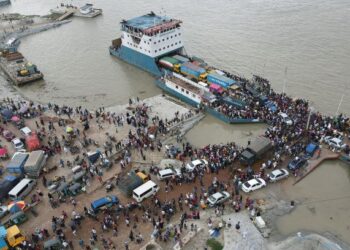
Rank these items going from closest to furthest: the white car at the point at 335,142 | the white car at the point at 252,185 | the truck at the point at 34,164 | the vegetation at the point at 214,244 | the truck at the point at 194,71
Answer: the vegetation at the point at 214,244
the white car at the point at 252,185
the truck at the point at 34,164
the white car at the point at 335,142
the truck at the point at 194,71

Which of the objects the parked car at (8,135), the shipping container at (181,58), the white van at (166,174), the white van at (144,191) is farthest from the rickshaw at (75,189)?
the shipping container at (181,58)

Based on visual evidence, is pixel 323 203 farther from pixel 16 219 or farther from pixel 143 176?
pixel 16 219

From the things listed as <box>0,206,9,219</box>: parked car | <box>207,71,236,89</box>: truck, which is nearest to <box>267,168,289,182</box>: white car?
<box>207,71,236,89</box>: truck

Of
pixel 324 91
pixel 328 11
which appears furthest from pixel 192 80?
pixel 328 11

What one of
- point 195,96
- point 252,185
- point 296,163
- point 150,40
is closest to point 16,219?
point 252,185

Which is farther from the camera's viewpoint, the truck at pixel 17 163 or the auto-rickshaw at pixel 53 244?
the truck at pixel 17 163

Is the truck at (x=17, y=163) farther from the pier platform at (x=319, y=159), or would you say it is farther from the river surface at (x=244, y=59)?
the pier platform at (x=319, y=159)

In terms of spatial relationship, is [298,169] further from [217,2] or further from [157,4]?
[157,4]
